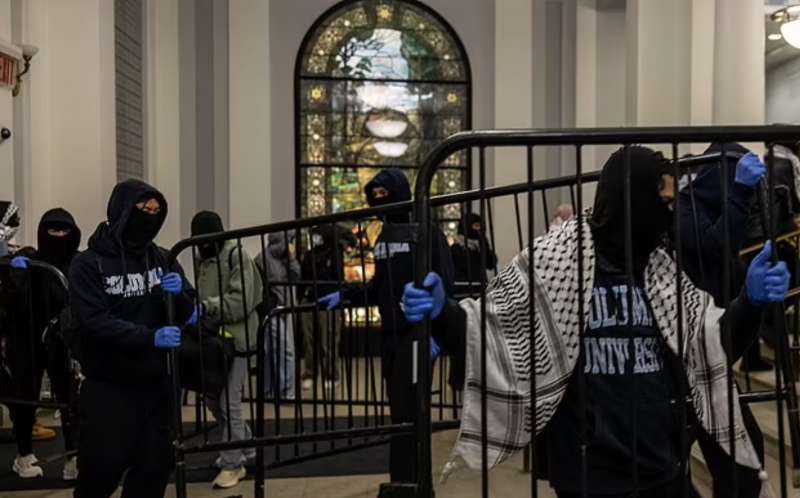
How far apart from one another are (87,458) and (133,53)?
6.11m

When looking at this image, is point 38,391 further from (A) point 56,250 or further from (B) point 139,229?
(B) point 139,229

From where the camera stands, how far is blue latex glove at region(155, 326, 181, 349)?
2.85 metres

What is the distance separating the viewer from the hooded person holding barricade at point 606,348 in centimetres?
183

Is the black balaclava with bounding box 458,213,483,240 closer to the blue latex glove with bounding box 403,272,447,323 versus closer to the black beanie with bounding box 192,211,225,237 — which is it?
the blue latex glove with bounding box 403,272,447,323

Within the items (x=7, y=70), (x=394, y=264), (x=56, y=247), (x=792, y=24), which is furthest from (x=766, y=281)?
(x=7, y=70)

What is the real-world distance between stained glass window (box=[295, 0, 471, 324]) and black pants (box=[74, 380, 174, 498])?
6.82 m

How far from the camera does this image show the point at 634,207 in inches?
72.5

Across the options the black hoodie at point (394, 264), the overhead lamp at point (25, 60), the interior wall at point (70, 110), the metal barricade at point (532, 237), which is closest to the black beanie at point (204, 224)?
the black hoodie at point (394, 264)

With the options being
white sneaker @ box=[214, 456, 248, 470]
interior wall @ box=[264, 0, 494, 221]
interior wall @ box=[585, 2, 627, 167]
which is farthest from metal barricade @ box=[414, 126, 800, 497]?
interior wall @ box=[264, 0, 494, 221]

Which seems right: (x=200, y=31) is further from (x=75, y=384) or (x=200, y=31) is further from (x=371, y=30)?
(x=75, y=384)

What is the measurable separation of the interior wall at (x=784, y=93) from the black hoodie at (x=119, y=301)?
1070 centimetres

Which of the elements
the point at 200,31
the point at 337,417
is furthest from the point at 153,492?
the point at 200,31

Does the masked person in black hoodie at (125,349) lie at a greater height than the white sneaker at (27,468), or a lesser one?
greater

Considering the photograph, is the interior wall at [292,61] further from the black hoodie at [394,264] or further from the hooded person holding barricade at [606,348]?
the hooded person holding barricade at [606,348]
